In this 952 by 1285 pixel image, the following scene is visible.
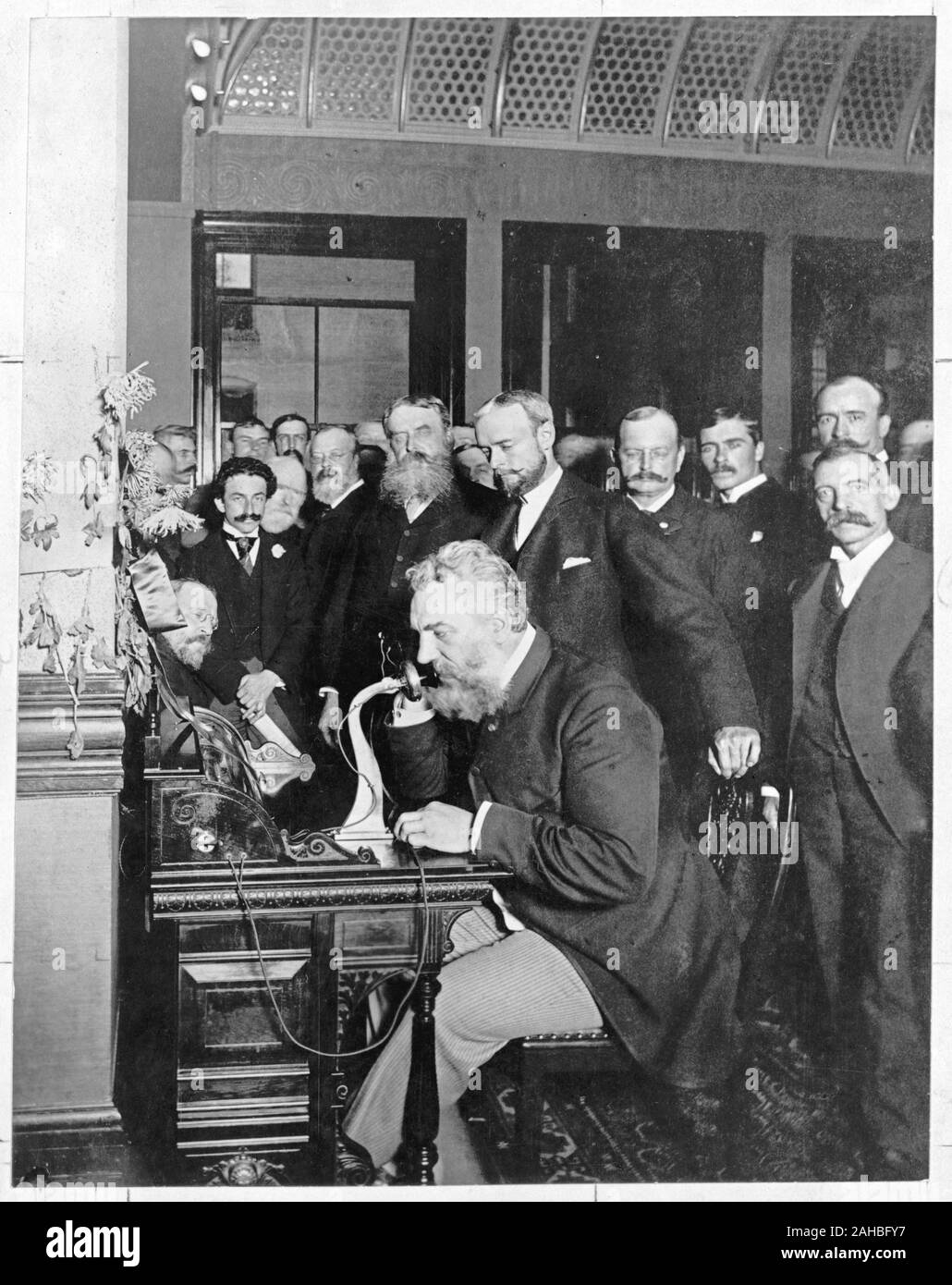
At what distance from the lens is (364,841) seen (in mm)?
3699

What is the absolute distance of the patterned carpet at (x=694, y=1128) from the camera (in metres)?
3.70

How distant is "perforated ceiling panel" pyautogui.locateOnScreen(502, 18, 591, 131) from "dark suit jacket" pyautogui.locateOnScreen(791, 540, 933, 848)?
1707mm

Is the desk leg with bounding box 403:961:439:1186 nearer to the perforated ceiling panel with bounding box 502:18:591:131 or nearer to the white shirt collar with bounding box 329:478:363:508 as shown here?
the white shirt collar with bounding box 329:478:363:508

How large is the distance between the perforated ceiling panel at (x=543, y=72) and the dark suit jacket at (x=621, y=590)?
3.87 ft

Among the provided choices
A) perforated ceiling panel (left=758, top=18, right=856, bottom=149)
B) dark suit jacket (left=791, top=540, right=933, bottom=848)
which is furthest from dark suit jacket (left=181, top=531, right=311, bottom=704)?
perforated ceiling panel (left=758, top=18, right=856, bottom=149)

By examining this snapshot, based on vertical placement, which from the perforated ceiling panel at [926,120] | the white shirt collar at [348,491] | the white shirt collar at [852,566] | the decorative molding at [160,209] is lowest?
the white shirt collar at [852,566]

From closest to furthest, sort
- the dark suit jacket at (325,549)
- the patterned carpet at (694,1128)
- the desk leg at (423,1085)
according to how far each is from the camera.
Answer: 1. the desk leg at (423,1085)
2. the patterned carpet at (694,1128)
3. the dark suit jacket at (325,549)

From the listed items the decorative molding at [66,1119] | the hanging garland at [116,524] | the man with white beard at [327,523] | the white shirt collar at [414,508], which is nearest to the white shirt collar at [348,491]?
the man with white beard at [327,523]

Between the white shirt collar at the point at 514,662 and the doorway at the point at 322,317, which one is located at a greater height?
the doorway at the point at 322,317

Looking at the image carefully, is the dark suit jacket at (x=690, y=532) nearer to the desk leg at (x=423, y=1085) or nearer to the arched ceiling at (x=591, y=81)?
the arched ceiling at (x=591, y=81)

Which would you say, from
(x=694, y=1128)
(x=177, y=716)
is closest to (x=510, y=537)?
(x=177, y=716)
